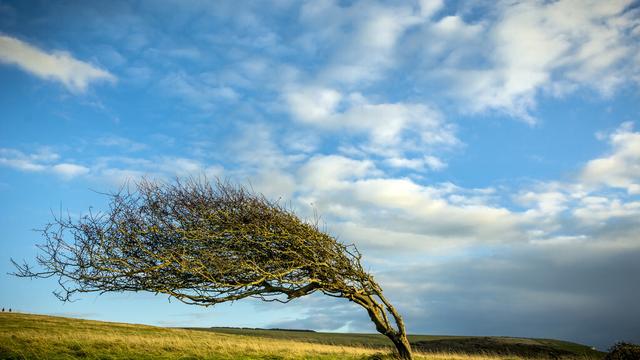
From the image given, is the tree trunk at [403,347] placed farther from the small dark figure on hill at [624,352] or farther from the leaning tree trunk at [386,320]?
the small dark figure on hill at [624,352]

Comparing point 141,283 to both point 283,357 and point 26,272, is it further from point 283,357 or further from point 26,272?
point 283,357

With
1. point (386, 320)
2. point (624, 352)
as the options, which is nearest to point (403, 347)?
point (386, 320)

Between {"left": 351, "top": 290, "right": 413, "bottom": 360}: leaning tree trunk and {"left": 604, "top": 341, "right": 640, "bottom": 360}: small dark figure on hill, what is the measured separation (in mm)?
8151

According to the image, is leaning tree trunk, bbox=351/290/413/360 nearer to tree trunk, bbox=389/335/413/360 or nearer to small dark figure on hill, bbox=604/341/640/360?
tree trunk, bbox=389/335/413/360

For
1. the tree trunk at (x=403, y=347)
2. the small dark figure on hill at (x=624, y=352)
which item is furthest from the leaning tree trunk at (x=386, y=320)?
the small dark figure on hill at (x=624, y=352)

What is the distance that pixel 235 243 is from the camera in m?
14.0

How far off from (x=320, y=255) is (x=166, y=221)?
16.7 feet

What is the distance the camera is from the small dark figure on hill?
690 inches

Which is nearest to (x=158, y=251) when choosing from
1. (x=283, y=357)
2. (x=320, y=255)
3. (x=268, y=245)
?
(x=268, y=245)

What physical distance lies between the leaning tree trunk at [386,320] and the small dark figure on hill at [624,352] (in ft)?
26.7

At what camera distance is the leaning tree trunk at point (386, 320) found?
1670 cm

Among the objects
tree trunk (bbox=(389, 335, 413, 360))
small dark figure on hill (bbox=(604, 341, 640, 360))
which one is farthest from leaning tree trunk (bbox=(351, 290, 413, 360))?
small dark figure on hill (bbox=(604, 341, 640, 360))

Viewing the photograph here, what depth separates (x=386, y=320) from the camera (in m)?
17.0

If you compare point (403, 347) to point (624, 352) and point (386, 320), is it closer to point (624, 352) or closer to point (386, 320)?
point (386, 320)
